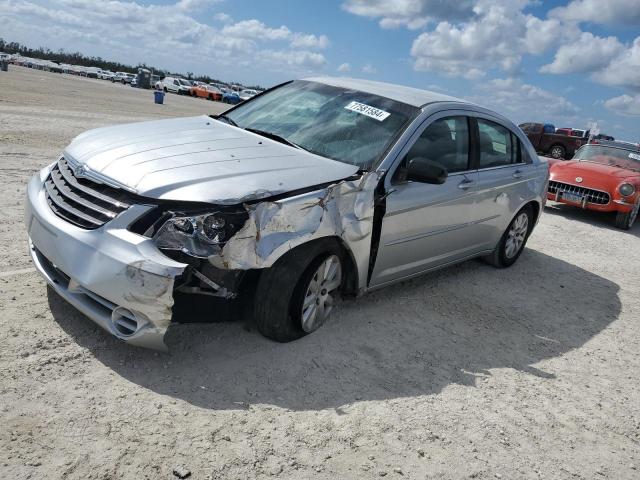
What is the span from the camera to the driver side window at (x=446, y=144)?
14.2 feet

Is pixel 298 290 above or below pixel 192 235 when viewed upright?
below

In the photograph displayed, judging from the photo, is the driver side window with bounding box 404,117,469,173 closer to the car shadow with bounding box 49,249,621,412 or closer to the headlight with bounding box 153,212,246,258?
the car shadow with bounding box 49,249,621,412

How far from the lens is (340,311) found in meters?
4.37

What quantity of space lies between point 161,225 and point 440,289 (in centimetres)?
315

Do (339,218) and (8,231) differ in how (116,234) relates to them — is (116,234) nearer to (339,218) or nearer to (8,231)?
(339,218)

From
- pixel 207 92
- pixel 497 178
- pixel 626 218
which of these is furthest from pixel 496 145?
pixel 207 92

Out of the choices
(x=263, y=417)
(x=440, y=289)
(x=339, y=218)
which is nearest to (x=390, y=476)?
(x=263, y=417)

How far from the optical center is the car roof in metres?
4.59

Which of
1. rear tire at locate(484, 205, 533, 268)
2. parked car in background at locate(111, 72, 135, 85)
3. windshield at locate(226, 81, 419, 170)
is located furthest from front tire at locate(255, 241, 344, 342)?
parked car in background at locate(111, 72, 135, 85)

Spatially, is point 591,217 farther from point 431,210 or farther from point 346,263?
point 346,263

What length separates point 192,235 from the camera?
298cm

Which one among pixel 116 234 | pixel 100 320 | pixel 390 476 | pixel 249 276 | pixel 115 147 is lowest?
pixel 390 476

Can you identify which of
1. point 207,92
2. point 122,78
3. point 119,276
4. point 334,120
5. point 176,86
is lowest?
point 119,276

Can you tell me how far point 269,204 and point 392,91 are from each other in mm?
2163
